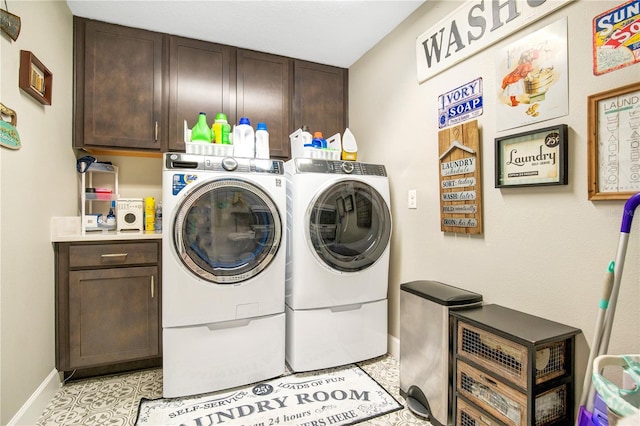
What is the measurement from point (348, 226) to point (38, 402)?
6.38 feet

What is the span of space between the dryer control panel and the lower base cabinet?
110cm

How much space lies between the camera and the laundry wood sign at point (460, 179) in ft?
5.32

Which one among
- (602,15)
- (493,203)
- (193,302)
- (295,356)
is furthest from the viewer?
(295,356)

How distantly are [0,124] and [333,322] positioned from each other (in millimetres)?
1950

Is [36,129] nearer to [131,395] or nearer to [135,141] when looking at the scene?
[135,141]

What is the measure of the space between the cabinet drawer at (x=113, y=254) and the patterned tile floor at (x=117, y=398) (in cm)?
75

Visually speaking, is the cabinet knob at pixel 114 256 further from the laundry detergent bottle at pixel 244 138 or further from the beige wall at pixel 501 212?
the beige wall at pixel 501 212

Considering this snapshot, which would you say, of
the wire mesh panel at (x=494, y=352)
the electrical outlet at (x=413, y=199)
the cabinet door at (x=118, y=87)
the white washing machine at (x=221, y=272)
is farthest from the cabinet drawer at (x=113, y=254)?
the wire mesh panel at (x=494, y=352)

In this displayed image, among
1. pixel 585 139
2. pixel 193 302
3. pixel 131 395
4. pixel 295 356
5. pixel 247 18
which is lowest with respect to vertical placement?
pixel 131 395

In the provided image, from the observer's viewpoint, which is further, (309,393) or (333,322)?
(333,322)

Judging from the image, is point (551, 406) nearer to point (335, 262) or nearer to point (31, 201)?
point (335, 262)

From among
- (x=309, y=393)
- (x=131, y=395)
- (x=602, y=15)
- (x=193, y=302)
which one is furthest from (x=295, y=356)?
(x=602, y=15)

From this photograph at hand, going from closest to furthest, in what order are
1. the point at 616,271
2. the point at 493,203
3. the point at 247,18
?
the point at 616,271, the point at 493,203, the point at 247,18

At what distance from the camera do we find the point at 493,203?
1562 mm
